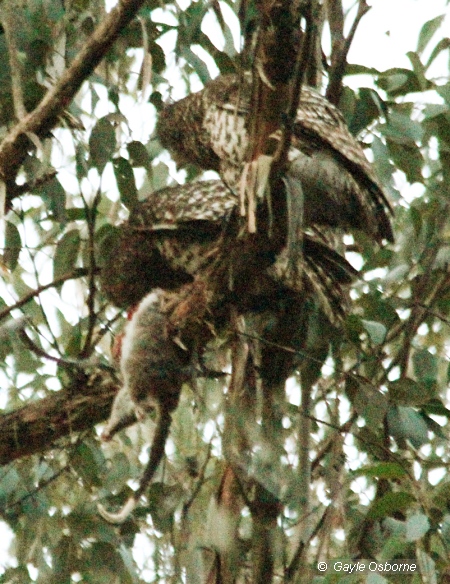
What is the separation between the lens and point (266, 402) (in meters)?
2.51

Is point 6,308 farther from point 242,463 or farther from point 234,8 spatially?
point 234,8

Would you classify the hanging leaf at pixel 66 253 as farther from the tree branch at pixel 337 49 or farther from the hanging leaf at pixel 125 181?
the tree branch at pixel 337 49

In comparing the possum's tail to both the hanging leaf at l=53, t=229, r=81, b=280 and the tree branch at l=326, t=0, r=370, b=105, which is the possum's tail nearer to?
the hanging leaf at l=53, t=229, r=81, b=280

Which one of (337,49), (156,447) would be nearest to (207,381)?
(156,447)

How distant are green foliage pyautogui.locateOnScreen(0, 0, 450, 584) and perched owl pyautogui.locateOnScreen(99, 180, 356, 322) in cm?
7

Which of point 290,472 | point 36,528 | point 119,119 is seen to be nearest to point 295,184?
point 119,119

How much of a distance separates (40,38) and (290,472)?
1268 millimetres

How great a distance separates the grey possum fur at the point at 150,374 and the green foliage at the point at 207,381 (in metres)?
0.13

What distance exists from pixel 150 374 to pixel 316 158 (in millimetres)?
667

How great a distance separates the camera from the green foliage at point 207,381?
2322 millimetres

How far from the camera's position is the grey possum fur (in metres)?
2.26

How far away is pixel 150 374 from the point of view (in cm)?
227

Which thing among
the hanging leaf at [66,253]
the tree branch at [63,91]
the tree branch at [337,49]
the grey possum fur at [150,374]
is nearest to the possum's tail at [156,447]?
the grey possum fur at [150,374]

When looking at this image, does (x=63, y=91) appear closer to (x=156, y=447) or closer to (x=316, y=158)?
(x=316, y=158)
